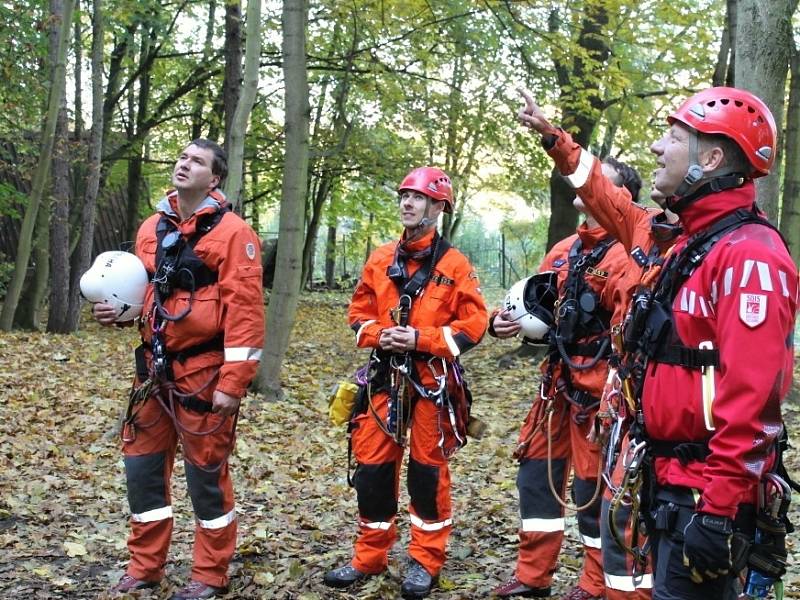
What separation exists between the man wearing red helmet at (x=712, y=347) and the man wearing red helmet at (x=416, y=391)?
A: 2.12 metres

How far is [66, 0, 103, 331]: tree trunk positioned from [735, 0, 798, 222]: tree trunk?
12.9 m

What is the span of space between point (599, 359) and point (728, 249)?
76.4 inches

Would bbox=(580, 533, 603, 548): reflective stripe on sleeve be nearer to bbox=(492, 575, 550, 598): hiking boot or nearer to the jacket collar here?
bbox=(492, 575, 550, 598): hiking boot

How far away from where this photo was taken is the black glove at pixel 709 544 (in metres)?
2.62

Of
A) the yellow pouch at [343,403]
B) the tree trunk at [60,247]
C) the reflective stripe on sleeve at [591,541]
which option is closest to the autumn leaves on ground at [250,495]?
the reflective stripe on sleeve at [591,541]

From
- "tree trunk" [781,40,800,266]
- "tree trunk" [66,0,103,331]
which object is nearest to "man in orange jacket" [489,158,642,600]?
"tree trunk" [781,40,800,266]

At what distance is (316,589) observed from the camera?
514 centimetres

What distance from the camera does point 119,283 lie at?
490 cm

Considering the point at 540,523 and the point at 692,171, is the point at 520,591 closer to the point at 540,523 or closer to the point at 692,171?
the point at 540,523

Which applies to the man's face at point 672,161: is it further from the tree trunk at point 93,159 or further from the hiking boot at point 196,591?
the tree trunk at point 93,159

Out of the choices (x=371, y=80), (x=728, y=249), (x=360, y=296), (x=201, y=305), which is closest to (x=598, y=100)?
(x=371, y=80)

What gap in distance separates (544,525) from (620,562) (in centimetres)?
158

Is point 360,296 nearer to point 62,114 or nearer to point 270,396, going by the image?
point 270,396

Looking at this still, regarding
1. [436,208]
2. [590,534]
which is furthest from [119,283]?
[590,534]
